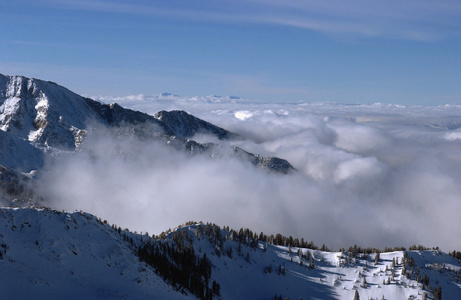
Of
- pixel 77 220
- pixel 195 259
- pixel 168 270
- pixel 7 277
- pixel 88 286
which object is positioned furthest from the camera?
pixel 195 259

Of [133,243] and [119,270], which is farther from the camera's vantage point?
[133,243]

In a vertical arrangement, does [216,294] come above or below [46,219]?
below

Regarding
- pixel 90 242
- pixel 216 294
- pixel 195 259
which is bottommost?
pixel 216 294

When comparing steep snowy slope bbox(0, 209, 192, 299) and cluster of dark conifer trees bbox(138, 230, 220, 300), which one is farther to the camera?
cluster of dark conifer trees bbox(138, 230, 220, 300)

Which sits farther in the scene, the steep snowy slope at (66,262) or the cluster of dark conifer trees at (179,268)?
the cluster of dark conifer trees at (179,268)

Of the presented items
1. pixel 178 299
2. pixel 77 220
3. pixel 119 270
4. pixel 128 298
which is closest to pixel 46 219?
pixel 77 220

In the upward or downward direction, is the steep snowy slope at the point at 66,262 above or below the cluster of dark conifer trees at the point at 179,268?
above

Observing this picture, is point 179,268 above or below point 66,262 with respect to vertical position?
below

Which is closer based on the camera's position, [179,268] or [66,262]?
[66,262]

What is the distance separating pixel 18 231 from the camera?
401 ft

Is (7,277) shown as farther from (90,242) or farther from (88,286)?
(90,242)

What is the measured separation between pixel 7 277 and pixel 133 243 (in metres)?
74.4

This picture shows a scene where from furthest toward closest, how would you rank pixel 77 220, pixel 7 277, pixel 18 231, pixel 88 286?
pixel 77 220
pixel 18 231
pixel 88 286
pixel 7 277

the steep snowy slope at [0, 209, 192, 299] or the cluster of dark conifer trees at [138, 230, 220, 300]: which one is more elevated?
the steep snowy slope at [0, 209, 192, 299]
